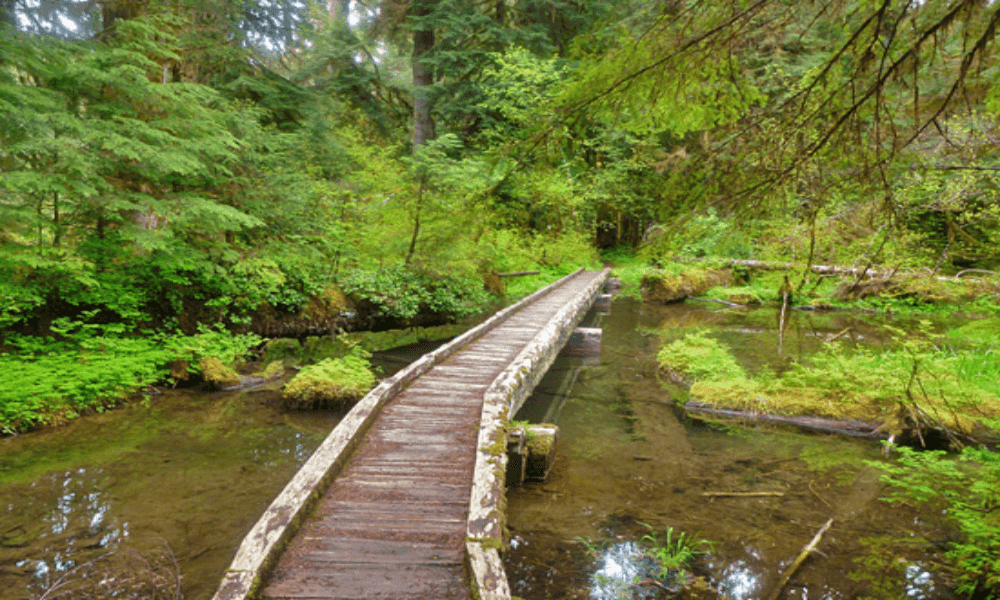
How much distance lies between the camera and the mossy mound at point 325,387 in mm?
8602

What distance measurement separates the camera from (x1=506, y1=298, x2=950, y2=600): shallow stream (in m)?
4.57

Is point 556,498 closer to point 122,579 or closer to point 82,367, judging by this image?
point 122,579

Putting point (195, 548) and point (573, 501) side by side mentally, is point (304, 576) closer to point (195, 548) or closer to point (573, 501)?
point (195, 548)

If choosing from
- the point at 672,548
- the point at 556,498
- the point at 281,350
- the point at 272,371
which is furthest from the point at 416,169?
the point at 672,548

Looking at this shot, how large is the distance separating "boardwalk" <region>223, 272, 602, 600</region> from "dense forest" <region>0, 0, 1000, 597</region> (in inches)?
99.6

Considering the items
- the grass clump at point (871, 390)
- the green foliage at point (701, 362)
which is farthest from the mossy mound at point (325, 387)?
the green foliage at point (701, 362)

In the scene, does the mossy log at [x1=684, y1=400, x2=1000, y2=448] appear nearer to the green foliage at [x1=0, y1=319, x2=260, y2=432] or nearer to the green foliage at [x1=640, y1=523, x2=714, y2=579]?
the green foliage at [x1=640, y1=523, x2=714, y2=579]

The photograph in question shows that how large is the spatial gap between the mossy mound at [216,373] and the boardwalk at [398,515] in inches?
165

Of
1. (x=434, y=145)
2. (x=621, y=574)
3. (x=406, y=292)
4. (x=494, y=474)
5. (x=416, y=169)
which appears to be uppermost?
(x=434, y=145)

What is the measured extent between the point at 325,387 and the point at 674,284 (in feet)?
52.1

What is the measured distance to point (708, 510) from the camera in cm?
569

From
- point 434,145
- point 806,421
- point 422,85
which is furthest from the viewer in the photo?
point 422,85

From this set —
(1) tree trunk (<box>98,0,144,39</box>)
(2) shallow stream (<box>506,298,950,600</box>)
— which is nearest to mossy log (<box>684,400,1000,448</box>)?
(2) shallow stream (<box>506,298,950,600</box>)

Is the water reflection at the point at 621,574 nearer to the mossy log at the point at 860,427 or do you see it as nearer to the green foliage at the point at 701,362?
the mossy log at the point at 860,427
